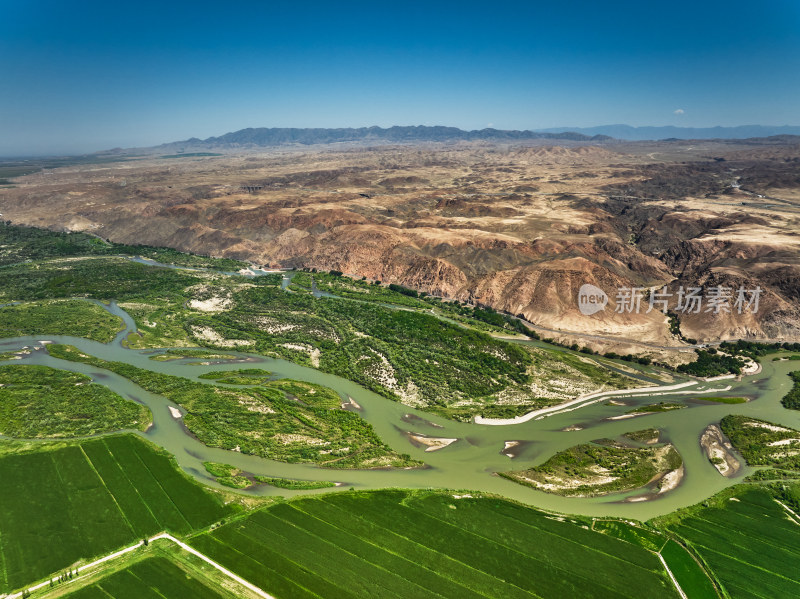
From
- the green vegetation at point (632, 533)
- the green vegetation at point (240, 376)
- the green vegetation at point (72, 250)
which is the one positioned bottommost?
the green vegetation at point (632, 533)

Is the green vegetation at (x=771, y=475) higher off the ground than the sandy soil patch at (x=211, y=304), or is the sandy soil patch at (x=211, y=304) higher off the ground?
the sandy soil patch at (x=211, y=304)

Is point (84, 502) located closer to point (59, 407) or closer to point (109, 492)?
point (109, 492)

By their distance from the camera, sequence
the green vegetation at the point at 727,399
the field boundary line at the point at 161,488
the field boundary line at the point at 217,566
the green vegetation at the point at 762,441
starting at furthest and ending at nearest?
1. the green vegetation at the point at 727,399
2. the green vegetation at the point at 762,441
3. the field boundary line at the point at 161,488
4. the field boundary line at the point at 217,566

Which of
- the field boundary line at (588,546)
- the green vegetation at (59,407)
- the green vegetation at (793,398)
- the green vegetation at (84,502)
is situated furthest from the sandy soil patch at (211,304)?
the green vegetation at (793,398)

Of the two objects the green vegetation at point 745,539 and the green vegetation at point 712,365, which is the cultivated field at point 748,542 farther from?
the green vegetation at point 712,365

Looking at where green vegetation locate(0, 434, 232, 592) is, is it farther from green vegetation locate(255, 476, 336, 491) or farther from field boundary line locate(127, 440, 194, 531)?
green vegetation locate(255, 476, 336, 491)

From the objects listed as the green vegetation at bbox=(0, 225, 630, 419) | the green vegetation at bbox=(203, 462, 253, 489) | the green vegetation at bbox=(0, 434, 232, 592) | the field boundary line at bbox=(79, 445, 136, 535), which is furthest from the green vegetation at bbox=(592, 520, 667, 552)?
the field boundary line at bbox=(79, 445, 136, 535)

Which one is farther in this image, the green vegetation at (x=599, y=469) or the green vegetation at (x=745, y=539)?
the green vegetation at (x=599, y=469)
